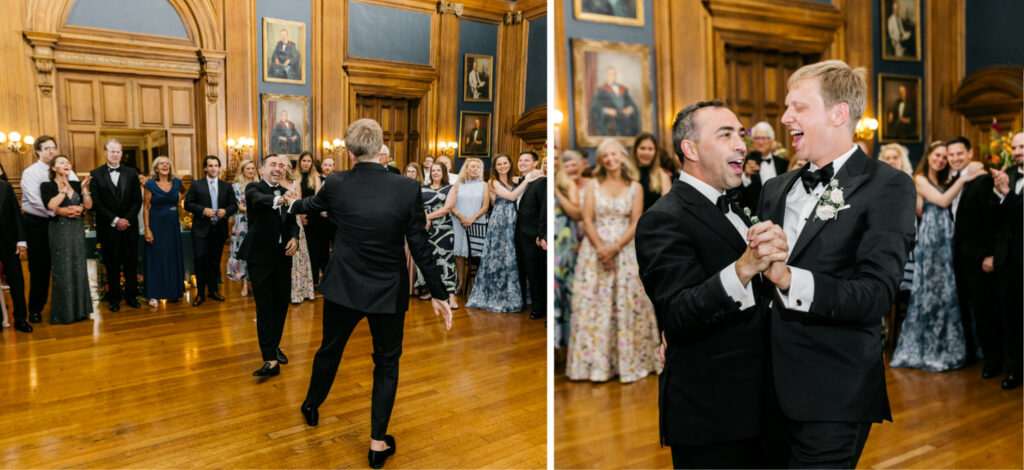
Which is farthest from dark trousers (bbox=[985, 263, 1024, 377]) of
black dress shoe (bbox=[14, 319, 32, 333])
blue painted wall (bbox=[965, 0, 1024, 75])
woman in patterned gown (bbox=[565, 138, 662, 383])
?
black dress shoe (bbox=[14, 319, 32, 333])

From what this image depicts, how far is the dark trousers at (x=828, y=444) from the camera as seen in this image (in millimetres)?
1513

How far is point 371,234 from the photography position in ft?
9.66

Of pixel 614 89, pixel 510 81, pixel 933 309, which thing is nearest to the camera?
pixel 614 89

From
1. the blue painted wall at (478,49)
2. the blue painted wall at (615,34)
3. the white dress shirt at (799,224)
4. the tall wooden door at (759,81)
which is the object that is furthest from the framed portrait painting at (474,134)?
the white dress shirt at (799,224)

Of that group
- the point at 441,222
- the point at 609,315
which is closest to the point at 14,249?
the point at 441,222

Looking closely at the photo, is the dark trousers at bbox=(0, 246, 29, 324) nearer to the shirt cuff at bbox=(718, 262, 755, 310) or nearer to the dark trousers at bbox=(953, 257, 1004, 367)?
the shirt cuff at bbox=(718, 262, 755, 310)

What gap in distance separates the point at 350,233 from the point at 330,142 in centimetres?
48

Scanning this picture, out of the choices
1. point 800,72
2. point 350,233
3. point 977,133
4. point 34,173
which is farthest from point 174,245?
point 977,133

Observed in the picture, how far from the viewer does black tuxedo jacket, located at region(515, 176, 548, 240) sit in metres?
3.15

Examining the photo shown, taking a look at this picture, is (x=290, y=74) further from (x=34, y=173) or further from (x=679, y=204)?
(x=679, y=204)

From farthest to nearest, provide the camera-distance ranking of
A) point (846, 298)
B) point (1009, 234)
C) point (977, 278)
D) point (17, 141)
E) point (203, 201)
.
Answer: point (977, 278), point (1009, 234), point (203, 201), point (17, 141), point (846, 298)

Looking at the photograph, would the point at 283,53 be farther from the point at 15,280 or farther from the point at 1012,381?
the point at 1012,381

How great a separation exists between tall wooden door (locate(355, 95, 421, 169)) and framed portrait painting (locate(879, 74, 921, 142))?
202 cm

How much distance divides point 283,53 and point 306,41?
13cm
